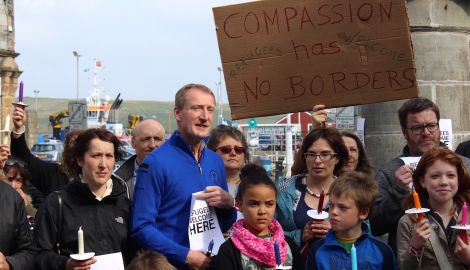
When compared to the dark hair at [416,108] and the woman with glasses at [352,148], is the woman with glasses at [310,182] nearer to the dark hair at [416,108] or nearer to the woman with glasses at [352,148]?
the woman with glasses at [352,148]

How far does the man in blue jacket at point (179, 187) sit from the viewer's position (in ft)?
14.5

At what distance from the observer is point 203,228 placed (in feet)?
15.1

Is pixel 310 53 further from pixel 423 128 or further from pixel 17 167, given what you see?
pixel 17 167

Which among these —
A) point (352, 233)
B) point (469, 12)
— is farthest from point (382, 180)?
point (469, 12)

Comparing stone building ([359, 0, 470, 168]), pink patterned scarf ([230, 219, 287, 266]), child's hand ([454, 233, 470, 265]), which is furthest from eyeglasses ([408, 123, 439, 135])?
stone building ([359, 0, 470, 168])

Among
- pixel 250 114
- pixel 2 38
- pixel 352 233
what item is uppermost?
pixel 2 38

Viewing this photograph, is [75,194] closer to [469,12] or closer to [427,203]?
[427,203]

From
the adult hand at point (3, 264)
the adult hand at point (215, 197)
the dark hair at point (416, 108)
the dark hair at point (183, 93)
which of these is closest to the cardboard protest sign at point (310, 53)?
the dark hair at point (416, 108)

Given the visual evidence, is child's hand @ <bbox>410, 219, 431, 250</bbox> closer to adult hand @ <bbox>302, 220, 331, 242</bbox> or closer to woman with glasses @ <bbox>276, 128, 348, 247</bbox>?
adult hand @ <bbox>302, 220, 331, 242</bbox>

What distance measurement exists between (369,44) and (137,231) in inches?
86.9

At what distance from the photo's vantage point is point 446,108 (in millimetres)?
6453

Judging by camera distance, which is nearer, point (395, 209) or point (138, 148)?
point (395, 209)

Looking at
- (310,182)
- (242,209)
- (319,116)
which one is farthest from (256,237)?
(319,116)

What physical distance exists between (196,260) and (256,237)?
366 mm
